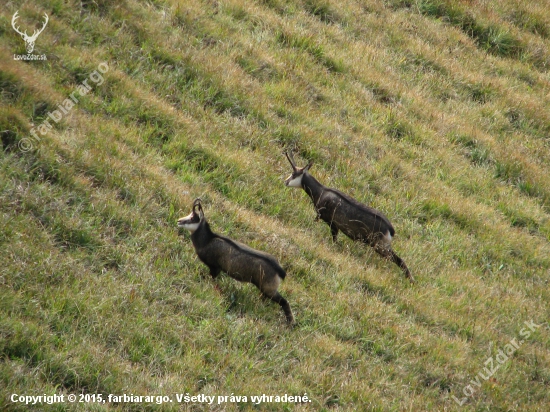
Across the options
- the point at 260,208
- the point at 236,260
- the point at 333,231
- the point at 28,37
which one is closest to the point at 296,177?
the point at 260,208

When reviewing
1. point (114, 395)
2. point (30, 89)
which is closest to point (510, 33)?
point (30, 89)

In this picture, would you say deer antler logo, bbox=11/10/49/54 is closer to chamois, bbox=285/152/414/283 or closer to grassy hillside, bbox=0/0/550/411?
grassy hillside, bbox=0/0/550/411

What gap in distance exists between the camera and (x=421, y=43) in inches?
605

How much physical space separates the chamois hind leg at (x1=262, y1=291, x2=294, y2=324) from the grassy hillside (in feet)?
0.32

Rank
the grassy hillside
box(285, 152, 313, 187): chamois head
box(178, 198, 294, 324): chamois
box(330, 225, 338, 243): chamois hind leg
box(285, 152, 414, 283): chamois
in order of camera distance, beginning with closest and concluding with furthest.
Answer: the grassy hillside < box(178, 198, 294, 324): chamois < box(285, 152, 414, 283): chamois < box(330, 225, 338, 243): chamois hind leg < box(285, 152, 313, 187): chamois head

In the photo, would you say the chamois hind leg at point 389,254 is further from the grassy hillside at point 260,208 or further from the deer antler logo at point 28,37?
the deer antler logo at point 28,37

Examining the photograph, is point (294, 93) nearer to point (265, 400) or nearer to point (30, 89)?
point (30, 89)

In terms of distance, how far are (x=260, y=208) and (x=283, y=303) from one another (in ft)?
7.05

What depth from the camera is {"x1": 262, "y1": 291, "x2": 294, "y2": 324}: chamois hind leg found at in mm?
7750

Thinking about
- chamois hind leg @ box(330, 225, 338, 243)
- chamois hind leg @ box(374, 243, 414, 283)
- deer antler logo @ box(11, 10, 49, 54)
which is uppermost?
deer antler logo @ box(11, 10, 49, 54)

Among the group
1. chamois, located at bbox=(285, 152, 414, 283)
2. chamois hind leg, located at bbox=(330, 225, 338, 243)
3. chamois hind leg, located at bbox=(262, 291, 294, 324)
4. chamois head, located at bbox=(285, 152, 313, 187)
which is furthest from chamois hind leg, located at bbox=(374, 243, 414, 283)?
chamois hind leg, located at bbox=(262, 291, 294, 324)

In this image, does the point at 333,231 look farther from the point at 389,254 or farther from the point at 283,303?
the point at 283,303

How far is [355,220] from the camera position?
30.9 feet

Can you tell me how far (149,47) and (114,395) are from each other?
695 centimetres
